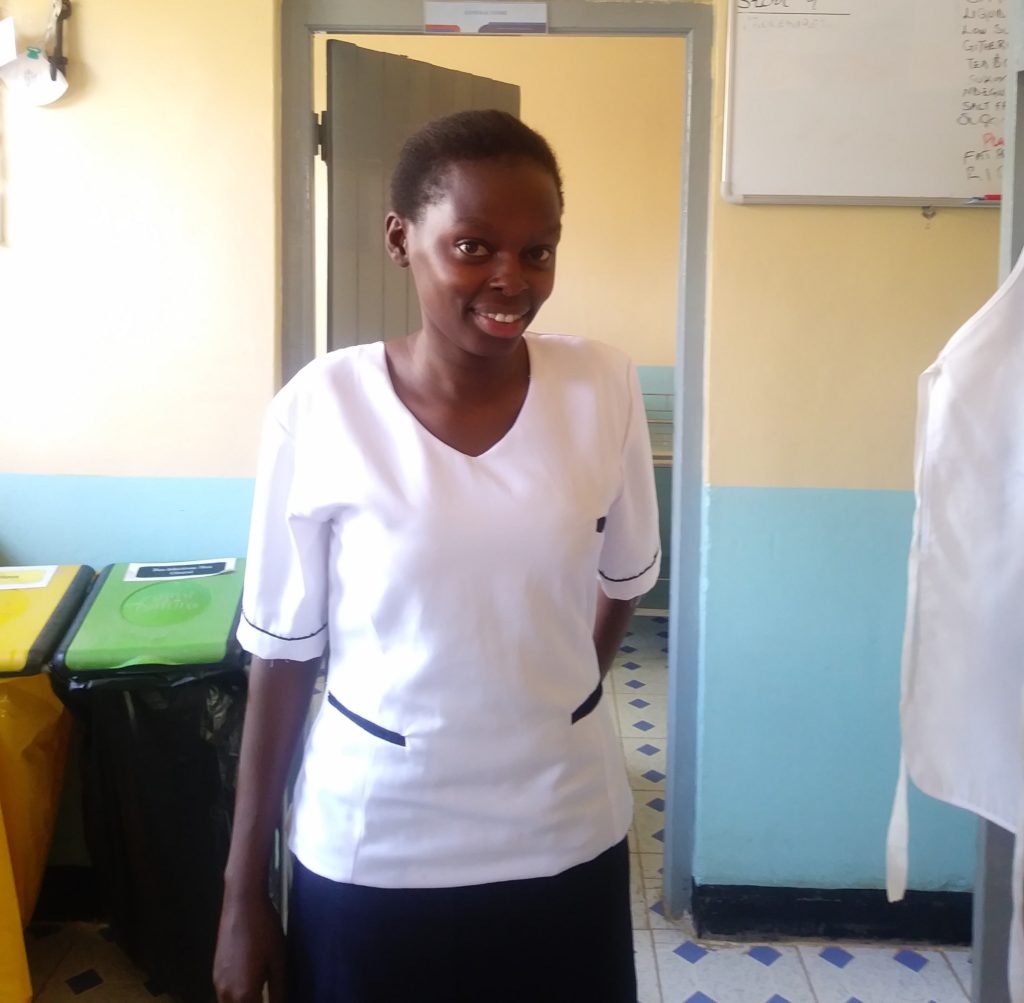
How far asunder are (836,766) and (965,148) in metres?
1.33

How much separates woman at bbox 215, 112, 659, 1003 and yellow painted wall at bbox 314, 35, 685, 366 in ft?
10.1

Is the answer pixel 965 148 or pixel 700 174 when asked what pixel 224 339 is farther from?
pixel 965 148

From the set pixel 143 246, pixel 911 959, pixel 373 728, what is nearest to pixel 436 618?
pixel 373 728

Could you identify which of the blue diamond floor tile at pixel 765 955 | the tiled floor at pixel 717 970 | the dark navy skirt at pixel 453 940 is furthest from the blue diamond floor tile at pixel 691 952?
the dark navy skirt at pixel 453 940

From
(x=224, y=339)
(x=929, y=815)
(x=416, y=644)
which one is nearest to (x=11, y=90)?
(x=224, y=339)

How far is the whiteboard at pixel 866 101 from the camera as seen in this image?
182 cm

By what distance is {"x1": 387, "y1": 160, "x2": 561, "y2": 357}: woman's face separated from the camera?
83 centimetres

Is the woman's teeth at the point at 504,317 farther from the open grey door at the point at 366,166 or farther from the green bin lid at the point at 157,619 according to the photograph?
the open grey door at the point at 366,166

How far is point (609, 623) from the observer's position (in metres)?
1.22

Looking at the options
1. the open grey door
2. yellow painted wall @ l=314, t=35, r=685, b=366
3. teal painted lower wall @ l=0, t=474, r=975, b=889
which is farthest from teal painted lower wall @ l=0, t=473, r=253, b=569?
yellow painted wall @ l=314, t=35, r=685, b=366

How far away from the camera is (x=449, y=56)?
379 cm

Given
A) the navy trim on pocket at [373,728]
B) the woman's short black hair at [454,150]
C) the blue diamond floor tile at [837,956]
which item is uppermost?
the woman's short black hair at [454,150]

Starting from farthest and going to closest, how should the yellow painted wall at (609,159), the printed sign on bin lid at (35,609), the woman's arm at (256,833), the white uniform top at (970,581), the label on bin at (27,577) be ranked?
1. the yellow painted wall at (609,159)
2. the label on bin at (27,577)
3. the printed sign on bin lid at (35,609)
4. the white uniform top at (970,581)
5. the woman's arm at (256,833)

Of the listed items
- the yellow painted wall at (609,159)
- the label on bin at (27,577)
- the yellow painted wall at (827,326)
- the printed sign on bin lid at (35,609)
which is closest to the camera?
the printed sign on bin lid at (35,609)
